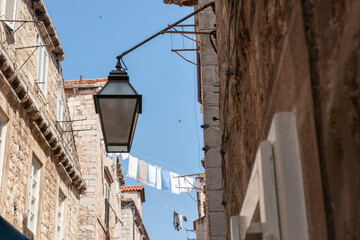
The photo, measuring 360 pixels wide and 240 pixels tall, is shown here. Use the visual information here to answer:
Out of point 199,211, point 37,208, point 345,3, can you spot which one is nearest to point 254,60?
point 345,3

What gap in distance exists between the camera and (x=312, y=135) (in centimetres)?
170

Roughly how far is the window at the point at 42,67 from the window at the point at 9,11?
6.90 ft

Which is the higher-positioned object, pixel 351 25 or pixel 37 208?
pixel 37 208

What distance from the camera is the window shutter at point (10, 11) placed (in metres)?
11.0

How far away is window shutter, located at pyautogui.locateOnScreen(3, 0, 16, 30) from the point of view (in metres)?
11.0

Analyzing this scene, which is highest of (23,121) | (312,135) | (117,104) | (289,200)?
(23,121)

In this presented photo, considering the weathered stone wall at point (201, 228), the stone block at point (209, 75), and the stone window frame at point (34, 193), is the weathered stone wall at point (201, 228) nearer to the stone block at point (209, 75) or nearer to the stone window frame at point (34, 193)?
the stone window frame at point (34, 193)

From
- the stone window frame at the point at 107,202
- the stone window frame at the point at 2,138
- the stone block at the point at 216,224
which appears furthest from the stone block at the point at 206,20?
the stone window frame at the point at 107,202

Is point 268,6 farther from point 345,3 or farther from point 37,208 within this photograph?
point 37,208

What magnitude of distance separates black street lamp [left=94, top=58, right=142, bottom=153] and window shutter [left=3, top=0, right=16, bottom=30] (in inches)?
240

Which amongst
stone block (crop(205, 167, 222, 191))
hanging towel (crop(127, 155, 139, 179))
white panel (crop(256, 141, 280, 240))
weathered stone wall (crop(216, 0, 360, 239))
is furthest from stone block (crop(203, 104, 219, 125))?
hanging towel (crop(127, 155, 139, 179))

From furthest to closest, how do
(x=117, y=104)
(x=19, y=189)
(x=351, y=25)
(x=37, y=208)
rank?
(x=37, y=208) < (x=19, y=189) < (x=117, y=104) < (x=351, y=25)

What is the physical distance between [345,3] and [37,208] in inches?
486

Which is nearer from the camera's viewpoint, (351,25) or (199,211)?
(351,25)
